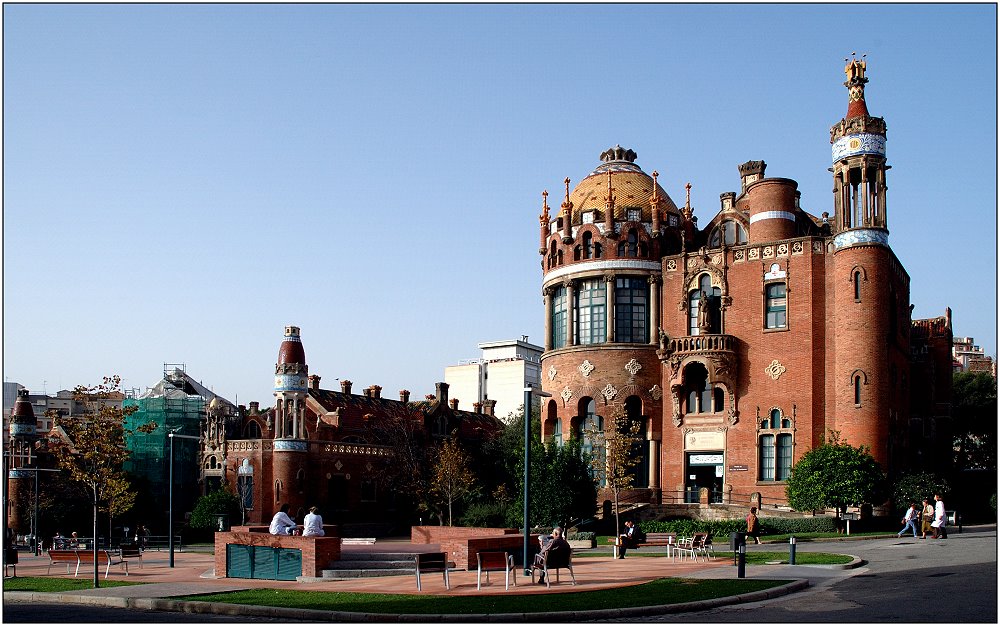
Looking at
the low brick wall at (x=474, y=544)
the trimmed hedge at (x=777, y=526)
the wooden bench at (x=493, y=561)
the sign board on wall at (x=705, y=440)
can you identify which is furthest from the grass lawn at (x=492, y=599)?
the sign board on wall at (x=705, y=440)

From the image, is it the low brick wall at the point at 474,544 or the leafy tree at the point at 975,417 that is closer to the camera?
the low brick wall at the point at 474,544

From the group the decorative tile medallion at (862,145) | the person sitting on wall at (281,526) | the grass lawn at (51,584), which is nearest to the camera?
the grass lawn at (51,584)

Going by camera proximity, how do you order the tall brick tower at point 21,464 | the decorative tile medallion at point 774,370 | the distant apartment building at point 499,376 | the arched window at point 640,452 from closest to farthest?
the decorative tile medallion at point 774,370 < the arched window at point 640,452 < the tall brick tower at point 21,464 < the distant apartment building at point 499,376

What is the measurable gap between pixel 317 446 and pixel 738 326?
999 inches

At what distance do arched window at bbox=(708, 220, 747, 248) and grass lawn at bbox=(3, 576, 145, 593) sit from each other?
131ft

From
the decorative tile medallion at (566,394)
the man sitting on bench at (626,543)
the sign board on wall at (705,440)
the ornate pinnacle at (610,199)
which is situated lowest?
the man sitting on bench at (626,543)

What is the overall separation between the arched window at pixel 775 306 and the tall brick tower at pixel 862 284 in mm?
2951

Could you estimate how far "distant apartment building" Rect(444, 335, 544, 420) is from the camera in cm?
13425

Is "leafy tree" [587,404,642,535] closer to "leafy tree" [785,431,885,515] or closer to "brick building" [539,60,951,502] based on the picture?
"brick building" [539,60,951,502]

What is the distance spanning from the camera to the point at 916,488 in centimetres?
4956

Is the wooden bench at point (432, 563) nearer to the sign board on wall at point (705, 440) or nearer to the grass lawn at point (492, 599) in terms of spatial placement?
the grass lawn at point (492, 599)

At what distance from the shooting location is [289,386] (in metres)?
64.6

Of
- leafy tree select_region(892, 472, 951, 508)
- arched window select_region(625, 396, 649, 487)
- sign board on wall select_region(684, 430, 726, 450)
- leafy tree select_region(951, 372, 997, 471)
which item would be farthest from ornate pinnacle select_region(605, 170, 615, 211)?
leafy tree select_region(951, 372, 997, 471)

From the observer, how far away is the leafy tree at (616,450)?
50406 mm
